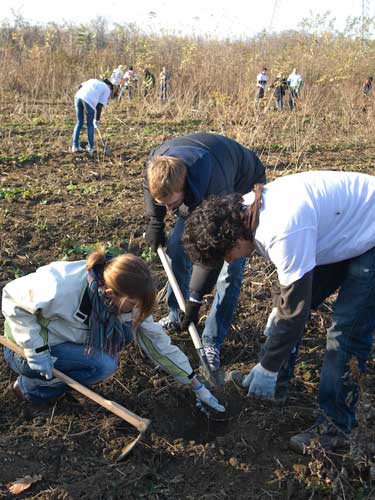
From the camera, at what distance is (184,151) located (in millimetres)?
2877

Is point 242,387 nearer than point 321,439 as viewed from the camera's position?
No

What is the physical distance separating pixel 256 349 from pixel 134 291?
144 cm

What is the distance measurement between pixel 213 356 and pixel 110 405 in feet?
2.99

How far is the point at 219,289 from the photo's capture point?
127 inches

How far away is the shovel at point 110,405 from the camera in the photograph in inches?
97.5

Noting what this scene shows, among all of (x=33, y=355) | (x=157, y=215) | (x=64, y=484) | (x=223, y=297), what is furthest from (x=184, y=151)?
(x=64, y=484)

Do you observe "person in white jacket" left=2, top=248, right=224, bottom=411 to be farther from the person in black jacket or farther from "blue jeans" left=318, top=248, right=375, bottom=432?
"blue jeans" left=318, top=248, right=375, bottom=432

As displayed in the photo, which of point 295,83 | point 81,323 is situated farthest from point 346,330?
point 295,83

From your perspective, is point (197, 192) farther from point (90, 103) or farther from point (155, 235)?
point (90, 103)

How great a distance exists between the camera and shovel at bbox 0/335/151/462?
97.5 inches

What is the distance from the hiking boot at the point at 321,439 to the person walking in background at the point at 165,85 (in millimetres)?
10543

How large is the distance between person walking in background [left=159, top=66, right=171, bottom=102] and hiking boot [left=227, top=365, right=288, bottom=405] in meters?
10.0

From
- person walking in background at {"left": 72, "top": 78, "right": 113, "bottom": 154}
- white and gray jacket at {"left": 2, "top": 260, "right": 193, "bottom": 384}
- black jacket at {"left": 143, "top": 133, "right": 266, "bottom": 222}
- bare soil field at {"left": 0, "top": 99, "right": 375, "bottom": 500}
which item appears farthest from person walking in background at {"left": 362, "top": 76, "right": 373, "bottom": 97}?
white and gray jacket at {"left": 2, "top": 260, "right": 193, "bottom": 384}

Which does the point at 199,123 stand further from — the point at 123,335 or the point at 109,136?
the point at 123,335
